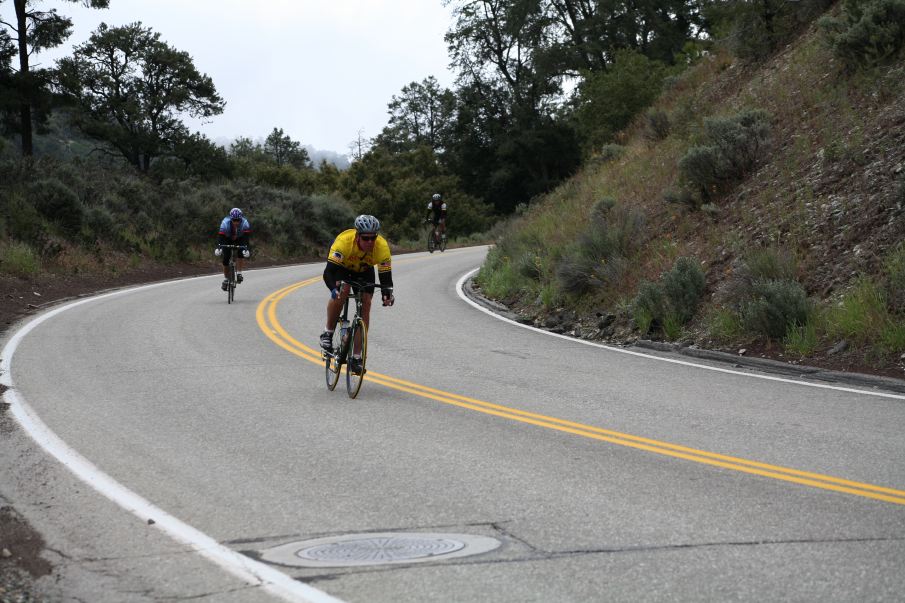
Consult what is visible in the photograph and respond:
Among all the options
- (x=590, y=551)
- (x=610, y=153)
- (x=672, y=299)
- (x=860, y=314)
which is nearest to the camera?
(x=590, y=551)

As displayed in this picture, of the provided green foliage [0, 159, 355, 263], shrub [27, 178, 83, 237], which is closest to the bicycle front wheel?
green foliage [0, 159, 355, 263]

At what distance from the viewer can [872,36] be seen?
18094 mm

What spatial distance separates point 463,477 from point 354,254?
4.36 meters

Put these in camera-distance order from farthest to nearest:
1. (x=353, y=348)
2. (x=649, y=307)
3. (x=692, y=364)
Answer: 1. (x=649, y=307)
2. (x=692, y=364)
3. (x=353, y=348)

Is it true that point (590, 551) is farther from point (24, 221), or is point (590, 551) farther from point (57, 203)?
point (57, 203)

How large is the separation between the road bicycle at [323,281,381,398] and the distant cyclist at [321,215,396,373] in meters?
0.05

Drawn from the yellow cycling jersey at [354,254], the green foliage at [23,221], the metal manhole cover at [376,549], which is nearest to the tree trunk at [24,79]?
the green foliage at [23,221]

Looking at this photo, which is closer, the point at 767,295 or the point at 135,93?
the point at 767,295

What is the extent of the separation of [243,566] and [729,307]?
10315 mm

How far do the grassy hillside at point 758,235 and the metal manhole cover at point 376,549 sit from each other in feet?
23.8

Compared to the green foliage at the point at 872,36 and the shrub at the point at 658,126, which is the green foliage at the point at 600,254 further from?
the shrub at the point at 658,126

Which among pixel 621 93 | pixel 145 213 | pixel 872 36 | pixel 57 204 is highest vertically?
pixel 621 93

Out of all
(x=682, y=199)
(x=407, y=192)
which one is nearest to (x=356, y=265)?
(x=682, y=199)

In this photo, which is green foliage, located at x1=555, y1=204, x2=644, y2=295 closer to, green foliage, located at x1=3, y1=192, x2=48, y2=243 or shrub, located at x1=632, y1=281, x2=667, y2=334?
shrub, located at x1=632, y1=281, x2=667, y2=334
